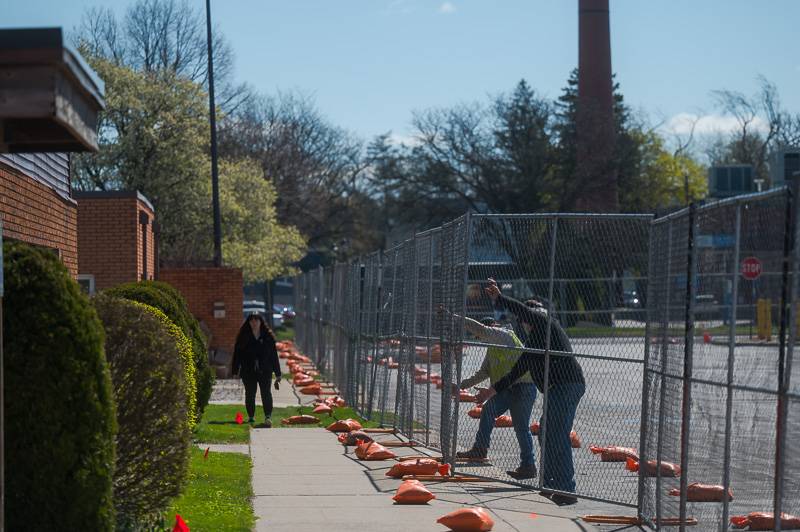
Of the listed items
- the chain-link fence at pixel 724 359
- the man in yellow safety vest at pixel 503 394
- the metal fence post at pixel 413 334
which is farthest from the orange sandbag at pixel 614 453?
the metal fence post at pixel 413 334

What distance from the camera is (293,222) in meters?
65.0

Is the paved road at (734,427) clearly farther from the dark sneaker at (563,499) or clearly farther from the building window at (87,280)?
the building window at (87,280)

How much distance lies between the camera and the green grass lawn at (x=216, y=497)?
29.2ft

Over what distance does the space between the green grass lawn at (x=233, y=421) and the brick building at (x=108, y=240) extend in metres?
3.03

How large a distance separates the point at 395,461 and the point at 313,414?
5.90m

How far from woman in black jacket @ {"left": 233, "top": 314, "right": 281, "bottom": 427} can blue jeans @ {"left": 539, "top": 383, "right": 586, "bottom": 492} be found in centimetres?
736

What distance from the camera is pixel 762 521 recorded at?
740cm

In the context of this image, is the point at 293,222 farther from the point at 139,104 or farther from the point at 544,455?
the point at 544,455

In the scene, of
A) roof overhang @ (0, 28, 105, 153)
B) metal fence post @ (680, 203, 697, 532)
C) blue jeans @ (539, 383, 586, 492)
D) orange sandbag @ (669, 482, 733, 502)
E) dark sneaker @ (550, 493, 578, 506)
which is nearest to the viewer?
roof overhang @ (0, 28, 105, 153)

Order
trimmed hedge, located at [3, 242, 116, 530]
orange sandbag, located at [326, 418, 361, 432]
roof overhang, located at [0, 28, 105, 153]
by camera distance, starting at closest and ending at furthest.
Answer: trimmed hedge, located at [3, 242, 116, 530] < roof overhang, located at [0, 28, 105, 153] < orange sandbag, located at [326, 418, 361, 432]

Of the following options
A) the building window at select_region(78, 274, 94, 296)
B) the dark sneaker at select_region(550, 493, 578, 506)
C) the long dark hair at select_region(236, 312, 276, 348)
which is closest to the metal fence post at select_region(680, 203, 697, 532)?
the dark sneaker at select_region(550, 493, 578, 506)

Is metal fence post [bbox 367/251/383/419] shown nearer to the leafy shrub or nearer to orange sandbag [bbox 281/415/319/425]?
orange sandbag [bbox 281/415/319/425]

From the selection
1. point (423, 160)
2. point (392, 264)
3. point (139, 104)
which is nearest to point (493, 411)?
point (392, 264)

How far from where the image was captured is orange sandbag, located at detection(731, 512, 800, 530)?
6406mm
